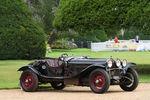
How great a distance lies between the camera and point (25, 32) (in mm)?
26547

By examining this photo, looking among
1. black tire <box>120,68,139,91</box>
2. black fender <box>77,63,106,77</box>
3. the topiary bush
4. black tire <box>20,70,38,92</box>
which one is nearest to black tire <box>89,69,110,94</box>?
black fender <box>77,63,106,77</box>

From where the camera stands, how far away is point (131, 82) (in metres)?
11.1

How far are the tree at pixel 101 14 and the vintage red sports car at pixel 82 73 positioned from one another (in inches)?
236

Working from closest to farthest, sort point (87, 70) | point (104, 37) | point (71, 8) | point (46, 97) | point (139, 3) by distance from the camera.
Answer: point (46, 97)
point (87, 70)
point (139, 3)
point (71, 8)
point (104, 37)

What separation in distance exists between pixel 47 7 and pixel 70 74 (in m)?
34.6

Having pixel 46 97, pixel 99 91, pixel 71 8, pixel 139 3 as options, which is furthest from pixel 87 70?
pixel 71 8

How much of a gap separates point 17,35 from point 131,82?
16.2m

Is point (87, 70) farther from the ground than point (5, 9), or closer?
closer

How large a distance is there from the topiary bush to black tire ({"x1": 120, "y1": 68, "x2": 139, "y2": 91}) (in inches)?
622

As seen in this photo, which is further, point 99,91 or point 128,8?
point 128,8

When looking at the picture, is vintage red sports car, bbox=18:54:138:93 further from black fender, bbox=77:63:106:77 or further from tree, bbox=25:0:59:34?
tree, bbox=25:0:59:34

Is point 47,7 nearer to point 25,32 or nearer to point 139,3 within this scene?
point 25,32

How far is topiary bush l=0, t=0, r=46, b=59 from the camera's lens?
85.9ft

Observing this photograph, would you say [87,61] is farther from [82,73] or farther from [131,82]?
[131,82]
